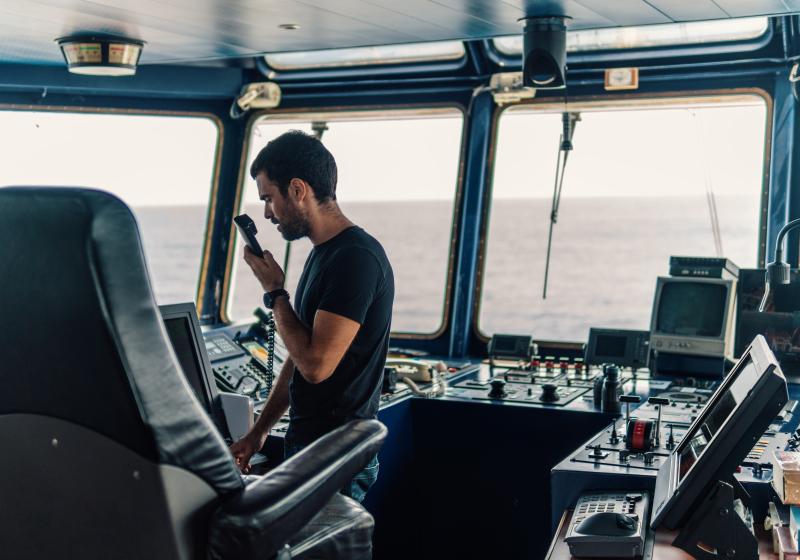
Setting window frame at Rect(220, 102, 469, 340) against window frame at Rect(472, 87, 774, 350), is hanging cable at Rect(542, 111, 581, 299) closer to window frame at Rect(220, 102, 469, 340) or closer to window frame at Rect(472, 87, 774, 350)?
window frame at Rect(472, 87, 774, 350)

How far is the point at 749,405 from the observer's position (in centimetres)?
178

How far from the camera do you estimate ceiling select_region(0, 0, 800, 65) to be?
3.20 meters

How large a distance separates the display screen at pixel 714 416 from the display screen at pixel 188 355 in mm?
1245

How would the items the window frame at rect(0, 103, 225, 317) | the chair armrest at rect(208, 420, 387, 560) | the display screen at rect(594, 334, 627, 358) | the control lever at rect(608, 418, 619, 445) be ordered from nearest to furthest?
the chair armrest at rect(208, 420, 387, 560) < the control lever at rect(608, 418, 619, 445) < the display screen at rect(594, 334, 627, 358) < the window frame at rect(0, 103, 225, 317)

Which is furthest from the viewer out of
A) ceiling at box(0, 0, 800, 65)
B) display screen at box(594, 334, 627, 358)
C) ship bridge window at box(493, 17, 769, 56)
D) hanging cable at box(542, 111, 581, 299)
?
hanging cable at box(542, 111, 581, 299)

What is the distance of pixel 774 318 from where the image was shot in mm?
3789

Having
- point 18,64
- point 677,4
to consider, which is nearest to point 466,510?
point 677,4

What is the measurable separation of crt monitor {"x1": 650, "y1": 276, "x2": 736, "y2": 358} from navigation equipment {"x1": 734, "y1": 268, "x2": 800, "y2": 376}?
0.05 m

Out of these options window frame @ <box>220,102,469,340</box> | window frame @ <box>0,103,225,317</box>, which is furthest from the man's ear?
window frame @ <box>0,103,225,317</box>

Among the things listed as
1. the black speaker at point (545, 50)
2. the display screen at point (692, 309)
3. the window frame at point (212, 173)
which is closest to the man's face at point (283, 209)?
the black speaker at point (545, 50)

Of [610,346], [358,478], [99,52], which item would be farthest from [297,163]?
[610,346]

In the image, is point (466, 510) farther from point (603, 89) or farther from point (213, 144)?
point (213, 144)

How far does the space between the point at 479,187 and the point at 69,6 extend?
1998 millimetres

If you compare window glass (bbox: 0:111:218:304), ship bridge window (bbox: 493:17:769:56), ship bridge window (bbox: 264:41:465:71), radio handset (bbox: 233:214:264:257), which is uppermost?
ship bridge window (bbox: 493:17:769:56)
